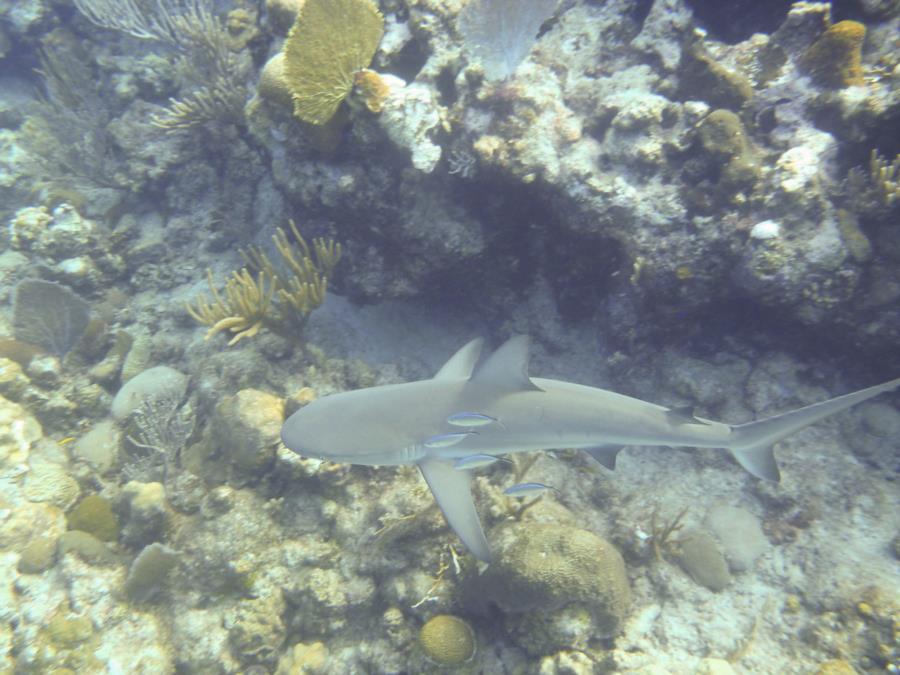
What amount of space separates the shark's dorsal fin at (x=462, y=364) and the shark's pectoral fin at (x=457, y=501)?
2.51 ft

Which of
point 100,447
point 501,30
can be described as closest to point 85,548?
point 100,447

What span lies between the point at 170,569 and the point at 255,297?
103 inches

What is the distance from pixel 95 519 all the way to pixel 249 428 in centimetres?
174

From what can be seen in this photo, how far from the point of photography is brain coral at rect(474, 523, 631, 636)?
3551mm

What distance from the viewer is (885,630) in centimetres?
358

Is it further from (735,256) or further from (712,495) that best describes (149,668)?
(735,256)

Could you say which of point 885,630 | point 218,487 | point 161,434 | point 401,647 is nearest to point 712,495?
point 885,630

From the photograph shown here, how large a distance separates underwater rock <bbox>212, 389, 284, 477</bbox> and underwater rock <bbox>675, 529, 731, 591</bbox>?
3894mm

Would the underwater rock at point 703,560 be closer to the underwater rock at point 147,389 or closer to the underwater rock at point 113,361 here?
the underwater rock at point 147,389

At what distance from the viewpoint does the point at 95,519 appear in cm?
438

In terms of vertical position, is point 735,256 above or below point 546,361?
above

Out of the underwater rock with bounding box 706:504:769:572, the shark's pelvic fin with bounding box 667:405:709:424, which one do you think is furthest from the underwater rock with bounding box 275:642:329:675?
the underwater rock with bounding box 706:504:769:572

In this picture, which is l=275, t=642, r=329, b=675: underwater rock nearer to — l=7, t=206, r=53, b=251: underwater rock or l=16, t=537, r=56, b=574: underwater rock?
l=16, t=537, r=56, b=574: underwater rock

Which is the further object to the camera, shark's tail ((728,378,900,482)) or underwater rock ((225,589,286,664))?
underwater rock ((225,589,286,664))
